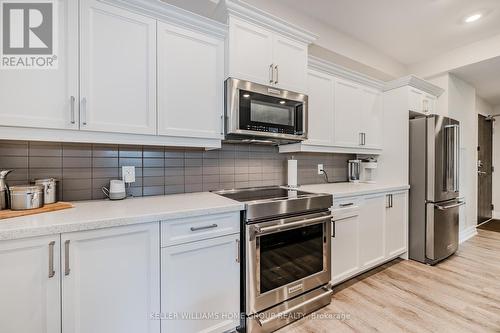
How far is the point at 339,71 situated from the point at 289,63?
32.2 inches

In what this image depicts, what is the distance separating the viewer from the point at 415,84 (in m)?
2.79

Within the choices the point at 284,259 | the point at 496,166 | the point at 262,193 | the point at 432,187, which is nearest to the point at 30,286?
the point at 284,259

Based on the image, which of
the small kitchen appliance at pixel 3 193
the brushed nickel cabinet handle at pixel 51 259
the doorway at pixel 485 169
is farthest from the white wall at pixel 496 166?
the small kitchen appliance at pixel 3 193

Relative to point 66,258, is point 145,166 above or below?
above

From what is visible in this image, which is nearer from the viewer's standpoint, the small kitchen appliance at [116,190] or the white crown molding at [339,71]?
the small kitchen appliance at [116,190]

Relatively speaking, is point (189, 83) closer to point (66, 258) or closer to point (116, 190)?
point (116, 190)

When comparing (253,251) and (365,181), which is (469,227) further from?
(253,251)

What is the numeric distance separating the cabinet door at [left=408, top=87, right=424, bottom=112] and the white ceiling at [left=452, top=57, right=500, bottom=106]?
2.59 ft

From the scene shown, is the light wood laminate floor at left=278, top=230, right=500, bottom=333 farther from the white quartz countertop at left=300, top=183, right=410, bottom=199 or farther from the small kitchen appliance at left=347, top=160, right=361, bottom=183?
the small kitchen appliance at left=347, top=160, right=361, bottom=183

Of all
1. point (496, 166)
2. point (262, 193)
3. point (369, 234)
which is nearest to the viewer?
point (262, 193)

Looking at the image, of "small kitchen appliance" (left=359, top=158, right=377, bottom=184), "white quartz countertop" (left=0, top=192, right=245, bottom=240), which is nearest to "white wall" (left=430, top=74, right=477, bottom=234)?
"small kitchen appliance" (left=359, top=158, right=377, bottom=184)

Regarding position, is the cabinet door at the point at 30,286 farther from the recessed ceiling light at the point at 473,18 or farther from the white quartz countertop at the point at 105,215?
the recessed ceiling light at the point at 473,18

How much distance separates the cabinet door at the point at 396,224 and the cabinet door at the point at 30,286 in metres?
2.85

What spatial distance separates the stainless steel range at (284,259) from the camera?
151cm
